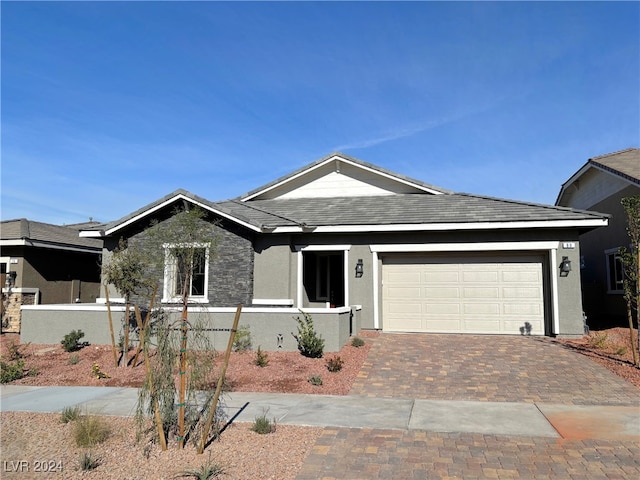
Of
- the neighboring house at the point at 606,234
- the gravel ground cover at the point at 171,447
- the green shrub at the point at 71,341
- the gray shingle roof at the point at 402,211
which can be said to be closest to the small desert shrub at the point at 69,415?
the gravel ground cover at the point at 171,447

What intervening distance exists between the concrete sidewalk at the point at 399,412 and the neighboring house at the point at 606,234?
9934mm

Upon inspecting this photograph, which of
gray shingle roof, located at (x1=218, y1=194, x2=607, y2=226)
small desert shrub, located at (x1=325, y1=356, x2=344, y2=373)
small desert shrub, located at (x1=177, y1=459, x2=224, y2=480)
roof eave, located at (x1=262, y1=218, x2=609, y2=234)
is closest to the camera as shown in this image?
small desert shrub, located at (x1=177, y1=459, x2=224, y2=480)

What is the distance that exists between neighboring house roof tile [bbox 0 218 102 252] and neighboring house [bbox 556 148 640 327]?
19.2 metres

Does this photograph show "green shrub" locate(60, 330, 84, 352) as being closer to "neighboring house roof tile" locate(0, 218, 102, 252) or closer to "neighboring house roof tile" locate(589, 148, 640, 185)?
"neighboring house roof tile" locate(0, 218, 102, 252)

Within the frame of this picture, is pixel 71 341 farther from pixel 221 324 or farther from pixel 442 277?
pixel 442 277

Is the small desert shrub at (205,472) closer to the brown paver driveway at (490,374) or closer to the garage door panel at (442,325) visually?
the brown paver driveway at (490,374)

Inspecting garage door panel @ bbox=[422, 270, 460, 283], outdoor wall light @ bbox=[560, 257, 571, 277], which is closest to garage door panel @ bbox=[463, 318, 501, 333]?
garage door panel @ bbox=[422, 270, 460, 283]

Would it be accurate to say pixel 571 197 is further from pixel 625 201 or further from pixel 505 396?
pixel 505 396

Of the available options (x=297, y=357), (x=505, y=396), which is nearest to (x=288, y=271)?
(x=297, y=357)

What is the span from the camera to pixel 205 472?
4734mm

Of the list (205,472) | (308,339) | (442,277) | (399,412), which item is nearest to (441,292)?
(442,277)

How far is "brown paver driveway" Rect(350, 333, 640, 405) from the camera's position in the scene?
8148mm

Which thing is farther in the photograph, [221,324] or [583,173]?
[583,173]

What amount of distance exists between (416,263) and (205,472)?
10651mm
